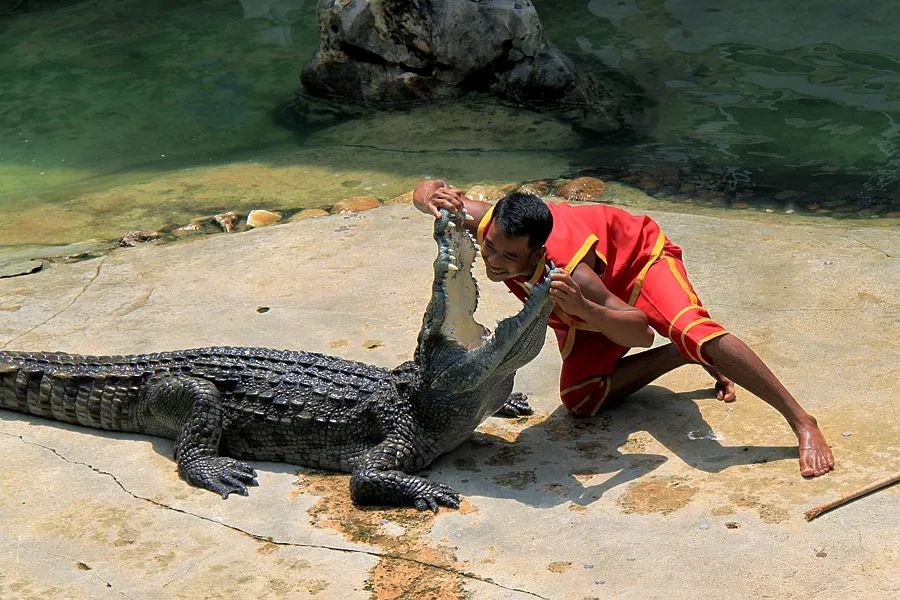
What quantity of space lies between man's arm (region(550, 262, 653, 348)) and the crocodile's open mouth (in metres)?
0.40

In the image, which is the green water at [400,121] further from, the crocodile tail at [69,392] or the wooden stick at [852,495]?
the wooden stick at [852,495]

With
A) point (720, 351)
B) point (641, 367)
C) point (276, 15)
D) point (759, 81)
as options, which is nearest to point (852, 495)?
point (720, 351)

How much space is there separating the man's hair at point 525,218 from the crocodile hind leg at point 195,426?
1.35 m

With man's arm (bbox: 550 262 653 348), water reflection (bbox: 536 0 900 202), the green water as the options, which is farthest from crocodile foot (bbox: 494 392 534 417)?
water reflection (bbox: 536 0 900 202)

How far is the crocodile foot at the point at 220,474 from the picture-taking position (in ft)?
13.3

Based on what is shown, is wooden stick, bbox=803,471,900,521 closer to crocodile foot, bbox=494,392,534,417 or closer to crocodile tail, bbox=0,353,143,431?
crocodile foot, bbox=494,392,534,417

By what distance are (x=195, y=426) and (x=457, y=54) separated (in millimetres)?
6203

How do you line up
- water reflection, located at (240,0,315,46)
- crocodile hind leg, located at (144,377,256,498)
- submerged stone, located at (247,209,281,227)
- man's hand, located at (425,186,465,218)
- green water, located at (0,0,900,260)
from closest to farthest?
man's hand, located at (425,186,465,218) < crocodile hind leg, located at (144,377,256,498) < submerged stone, located at (247,209,281,227) < green water, located at (0,0,900,260) < water reflection, located at (240,0,315,46)

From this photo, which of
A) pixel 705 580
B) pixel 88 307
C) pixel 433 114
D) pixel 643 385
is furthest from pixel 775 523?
pixel 433 114

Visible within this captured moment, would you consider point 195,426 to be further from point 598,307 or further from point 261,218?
point 261,218

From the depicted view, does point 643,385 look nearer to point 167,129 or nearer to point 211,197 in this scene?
point 211,197

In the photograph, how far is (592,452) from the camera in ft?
13.6

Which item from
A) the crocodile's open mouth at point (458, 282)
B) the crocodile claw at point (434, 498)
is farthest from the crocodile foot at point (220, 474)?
the crocodile's open mouth at point (458, 282)

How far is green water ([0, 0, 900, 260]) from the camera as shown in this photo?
815 cm
